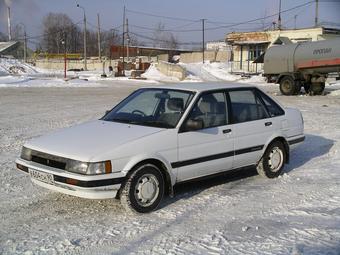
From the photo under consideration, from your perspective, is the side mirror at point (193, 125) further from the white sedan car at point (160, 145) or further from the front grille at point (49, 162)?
the front grille at point (49, 162)

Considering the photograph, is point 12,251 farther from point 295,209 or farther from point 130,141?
point 295,209

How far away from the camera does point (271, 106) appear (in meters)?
7.25

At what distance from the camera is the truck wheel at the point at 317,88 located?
83.9 feet

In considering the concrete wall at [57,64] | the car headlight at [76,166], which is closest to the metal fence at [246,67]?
the concrete wall at [57,64]

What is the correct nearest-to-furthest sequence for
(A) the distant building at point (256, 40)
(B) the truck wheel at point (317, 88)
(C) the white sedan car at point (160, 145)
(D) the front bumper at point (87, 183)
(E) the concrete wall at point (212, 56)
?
(D) the front bumper at point (87, 183) → (C) the white sedan car at point (160, 145) → (B) the truck wheel at point (317, 88) → (A) the distant building at point (256, 40) → (E) the concrete wall at point (212, 56)

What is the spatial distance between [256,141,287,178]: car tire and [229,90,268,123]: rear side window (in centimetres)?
52

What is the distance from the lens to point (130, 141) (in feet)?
17.4

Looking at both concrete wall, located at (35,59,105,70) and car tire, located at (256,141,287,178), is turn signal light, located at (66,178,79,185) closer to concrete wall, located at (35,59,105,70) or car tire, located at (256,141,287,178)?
car tire, located at (256,141,287,178)

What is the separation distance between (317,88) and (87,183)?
22.7m

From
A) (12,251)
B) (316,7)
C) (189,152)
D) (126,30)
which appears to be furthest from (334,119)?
(126,30)

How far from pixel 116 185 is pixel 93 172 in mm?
309

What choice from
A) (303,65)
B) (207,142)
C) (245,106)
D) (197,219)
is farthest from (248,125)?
(303,65)

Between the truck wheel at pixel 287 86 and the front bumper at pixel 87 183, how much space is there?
21875 mm

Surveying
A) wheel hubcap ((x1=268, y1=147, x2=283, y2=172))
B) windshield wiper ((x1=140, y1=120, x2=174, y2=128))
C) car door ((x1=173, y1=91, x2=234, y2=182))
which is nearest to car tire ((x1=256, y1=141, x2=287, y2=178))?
wheel hubcap ((x1=268, y1=147, x2=283, y2=172))
